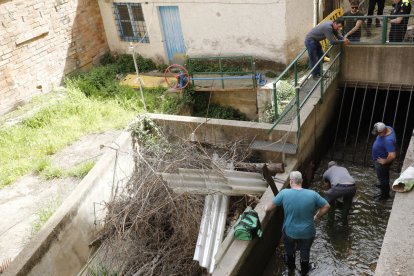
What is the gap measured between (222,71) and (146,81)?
8.78 feet

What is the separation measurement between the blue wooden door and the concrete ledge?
30.9ft

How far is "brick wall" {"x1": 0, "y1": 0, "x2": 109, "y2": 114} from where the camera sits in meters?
11.6

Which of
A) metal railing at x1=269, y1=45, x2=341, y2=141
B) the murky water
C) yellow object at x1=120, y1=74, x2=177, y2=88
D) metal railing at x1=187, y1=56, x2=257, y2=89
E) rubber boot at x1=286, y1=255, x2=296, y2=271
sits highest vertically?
metal railing at x1=269, y1=45, x2=341, y2=141

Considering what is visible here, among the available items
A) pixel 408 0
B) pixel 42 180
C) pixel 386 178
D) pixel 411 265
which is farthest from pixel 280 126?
pixel 42 180

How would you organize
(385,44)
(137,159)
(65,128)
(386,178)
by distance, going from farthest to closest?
(65,128) < (385,44) < (137,159) < (386,178)

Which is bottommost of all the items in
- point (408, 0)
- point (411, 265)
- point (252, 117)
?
point (252, 117)

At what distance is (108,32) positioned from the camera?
14758mm

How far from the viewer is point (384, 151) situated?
7367 mm

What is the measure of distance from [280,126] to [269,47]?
4714 millimetres

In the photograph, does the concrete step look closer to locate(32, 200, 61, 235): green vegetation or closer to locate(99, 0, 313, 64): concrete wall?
locate(32, 200, 61, 235): green vegetation

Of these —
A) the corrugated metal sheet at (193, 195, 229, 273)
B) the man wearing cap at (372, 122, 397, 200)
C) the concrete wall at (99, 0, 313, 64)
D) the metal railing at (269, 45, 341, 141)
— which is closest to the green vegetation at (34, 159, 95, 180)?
the corrugated metal sheet at (193, 195, 229, 273)

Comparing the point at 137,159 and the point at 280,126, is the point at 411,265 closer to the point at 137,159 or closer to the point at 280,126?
the point at 280,126

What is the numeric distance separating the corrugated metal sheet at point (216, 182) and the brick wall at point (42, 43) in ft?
22.7

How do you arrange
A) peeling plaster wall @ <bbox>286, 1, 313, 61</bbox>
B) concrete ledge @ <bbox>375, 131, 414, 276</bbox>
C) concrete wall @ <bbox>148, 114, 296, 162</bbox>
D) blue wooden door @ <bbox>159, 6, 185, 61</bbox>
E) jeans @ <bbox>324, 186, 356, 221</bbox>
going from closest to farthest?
concrete ledge @ <bbox>375, 131, 414, 276</bbox>
jeans @ <bbox>324, 186, 356, 221</bbox>
concrete wall @ <bbox>148, 114, 296, 162</bbox>
peeling plaster wall @ <bbox>286, 1, 313, 61</bbox>
blue wooden door @ <bbox>159, 6, 185, 61</bbox>
